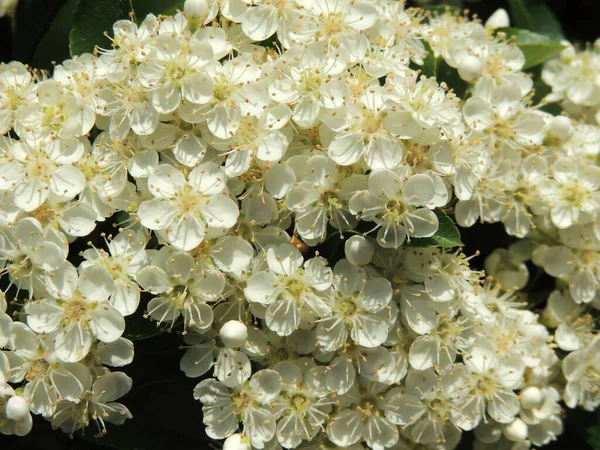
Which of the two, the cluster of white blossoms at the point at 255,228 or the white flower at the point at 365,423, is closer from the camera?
the cluster of white blossoms at the point at 255,228

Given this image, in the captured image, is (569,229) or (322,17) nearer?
(322,17)

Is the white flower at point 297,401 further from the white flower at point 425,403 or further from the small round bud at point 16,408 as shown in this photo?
the small round bud at point 16,408

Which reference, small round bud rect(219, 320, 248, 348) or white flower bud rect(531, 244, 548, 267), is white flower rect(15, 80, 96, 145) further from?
white flower bud rect(531, 244, 548, 267)

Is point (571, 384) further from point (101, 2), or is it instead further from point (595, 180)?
point (101, 2)

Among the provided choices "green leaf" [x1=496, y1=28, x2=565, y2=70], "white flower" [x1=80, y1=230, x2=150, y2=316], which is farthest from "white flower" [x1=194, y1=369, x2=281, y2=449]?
"green leaf" [x1=496, y1=28, x2=565, y2=70]

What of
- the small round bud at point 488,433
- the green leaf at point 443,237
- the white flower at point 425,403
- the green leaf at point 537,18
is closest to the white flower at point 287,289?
the green leaf at point 443,237

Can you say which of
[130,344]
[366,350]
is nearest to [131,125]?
[130,344]
